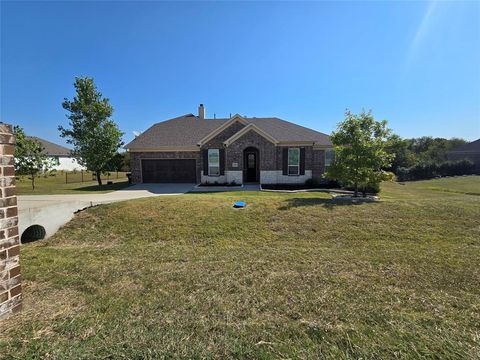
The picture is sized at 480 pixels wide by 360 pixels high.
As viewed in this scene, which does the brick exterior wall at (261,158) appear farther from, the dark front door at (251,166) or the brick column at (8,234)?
the brick column at (8,234)

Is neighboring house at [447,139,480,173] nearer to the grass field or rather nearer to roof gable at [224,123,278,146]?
roof gable at [224,123,278,146]

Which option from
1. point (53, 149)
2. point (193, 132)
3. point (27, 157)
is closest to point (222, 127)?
point (193, 132)

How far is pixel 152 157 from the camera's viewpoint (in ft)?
68.5

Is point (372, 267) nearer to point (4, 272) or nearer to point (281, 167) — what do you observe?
point (4, 272)

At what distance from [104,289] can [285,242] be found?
4.10 meters

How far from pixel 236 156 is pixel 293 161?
14.3 ft

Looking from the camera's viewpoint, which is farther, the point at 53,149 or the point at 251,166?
the point at 53,149

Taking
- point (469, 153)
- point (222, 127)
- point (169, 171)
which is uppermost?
point (222, 127)

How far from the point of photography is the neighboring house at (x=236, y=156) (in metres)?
18.8

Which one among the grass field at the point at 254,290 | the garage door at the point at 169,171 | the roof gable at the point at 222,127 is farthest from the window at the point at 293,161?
the grass field at the point at 254,290

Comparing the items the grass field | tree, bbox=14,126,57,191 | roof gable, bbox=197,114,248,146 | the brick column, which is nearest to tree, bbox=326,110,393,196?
the grass field

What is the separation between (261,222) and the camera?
25.1ft

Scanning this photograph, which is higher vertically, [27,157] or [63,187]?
[27,157]

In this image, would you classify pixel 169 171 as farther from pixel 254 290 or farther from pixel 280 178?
pixel 254 290
